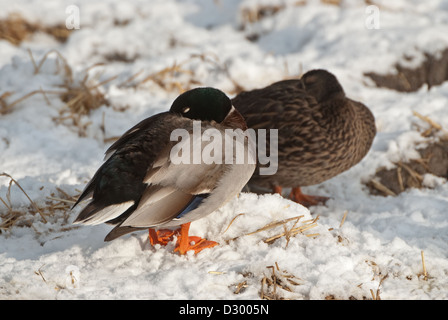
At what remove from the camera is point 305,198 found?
14.9 feet

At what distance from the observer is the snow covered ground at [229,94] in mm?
2900

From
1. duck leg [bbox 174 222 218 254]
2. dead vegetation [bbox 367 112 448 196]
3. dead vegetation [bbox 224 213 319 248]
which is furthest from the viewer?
dead vegetation [bbox 367 112 448 196]

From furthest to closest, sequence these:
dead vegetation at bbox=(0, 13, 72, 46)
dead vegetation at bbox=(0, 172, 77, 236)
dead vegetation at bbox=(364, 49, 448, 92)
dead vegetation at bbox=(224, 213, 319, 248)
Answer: dead vegetation at bbox=(0, 13, 72, 46) → dead vegetation at bbox=(364, 49, 448, 92) → dead vegetation at bbox=(0, 172, 77, 236) → dead vegetation at bbox=(224, 213, 319, 248)

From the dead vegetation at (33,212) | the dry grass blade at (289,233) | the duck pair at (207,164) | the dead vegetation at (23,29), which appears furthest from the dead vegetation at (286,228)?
A: the dead vegetation at (23,29)

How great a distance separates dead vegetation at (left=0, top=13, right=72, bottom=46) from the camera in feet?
21.3

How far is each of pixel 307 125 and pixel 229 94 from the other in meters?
1.67

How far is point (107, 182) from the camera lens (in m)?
2.92

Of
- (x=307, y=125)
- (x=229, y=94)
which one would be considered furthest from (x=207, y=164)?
(x=229, y=94)

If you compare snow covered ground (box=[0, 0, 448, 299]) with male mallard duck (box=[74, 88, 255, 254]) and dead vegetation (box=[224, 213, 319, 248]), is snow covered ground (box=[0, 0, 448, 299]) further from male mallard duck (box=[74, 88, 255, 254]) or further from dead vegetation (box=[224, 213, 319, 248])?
male mallard duck (box=[74, 88, 255, 254])

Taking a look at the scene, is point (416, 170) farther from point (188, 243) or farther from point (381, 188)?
point (188, 243)

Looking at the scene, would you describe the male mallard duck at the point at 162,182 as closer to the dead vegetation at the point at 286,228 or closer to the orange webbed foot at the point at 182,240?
the orange webbed foot at the point at 182,240

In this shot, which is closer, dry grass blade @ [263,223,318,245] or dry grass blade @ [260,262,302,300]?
dry grass blade @ [260,262,302,300]

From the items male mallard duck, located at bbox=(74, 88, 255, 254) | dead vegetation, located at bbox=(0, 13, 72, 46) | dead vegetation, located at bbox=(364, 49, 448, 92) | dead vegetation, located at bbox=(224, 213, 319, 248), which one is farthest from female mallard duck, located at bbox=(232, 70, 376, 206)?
dead vegetation, located at bbox=(0, 13, 72, 46)
